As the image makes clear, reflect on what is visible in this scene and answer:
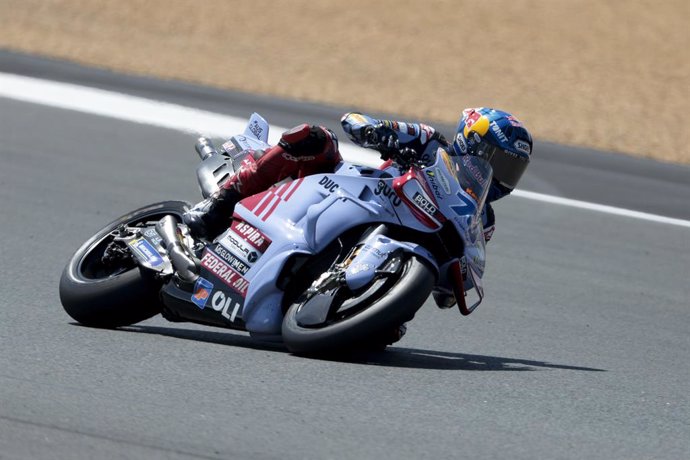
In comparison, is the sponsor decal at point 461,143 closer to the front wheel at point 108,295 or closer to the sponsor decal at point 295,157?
the sponsor decal at point 295,157

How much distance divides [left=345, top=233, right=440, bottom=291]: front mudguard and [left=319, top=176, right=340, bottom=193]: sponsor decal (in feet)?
1.24

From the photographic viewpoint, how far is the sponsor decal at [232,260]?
19.6ft

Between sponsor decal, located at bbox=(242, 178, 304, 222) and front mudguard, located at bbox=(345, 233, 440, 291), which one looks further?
sponsor decal, located at bbox=(242, 178, 304, 222)

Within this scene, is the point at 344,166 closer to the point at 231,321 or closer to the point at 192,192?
the point at 231,321

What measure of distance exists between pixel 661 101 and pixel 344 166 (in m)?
9.87

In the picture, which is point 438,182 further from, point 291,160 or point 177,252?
point 177,252

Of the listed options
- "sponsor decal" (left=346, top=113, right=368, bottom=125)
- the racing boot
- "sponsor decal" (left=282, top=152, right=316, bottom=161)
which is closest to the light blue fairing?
"sponsor decal" (left=282, top=152, right=316, bottom=161)

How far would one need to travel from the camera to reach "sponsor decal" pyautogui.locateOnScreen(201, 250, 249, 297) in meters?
5.94

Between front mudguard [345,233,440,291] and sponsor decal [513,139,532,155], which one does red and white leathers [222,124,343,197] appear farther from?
sponsor decal [513,139,532,155]

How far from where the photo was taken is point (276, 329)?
5844 millimetres

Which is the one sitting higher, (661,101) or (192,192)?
(192,192)

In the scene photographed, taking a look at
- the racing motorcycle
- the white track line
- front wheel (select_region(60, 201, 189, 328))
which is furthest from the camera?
the white track line

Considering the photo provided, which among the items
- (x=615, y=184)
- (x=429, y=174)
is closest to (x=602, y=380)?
(x=429, y=174)

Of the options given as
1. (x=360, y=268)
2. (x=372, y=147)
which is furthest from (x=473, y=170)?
(x=360, y=268)
